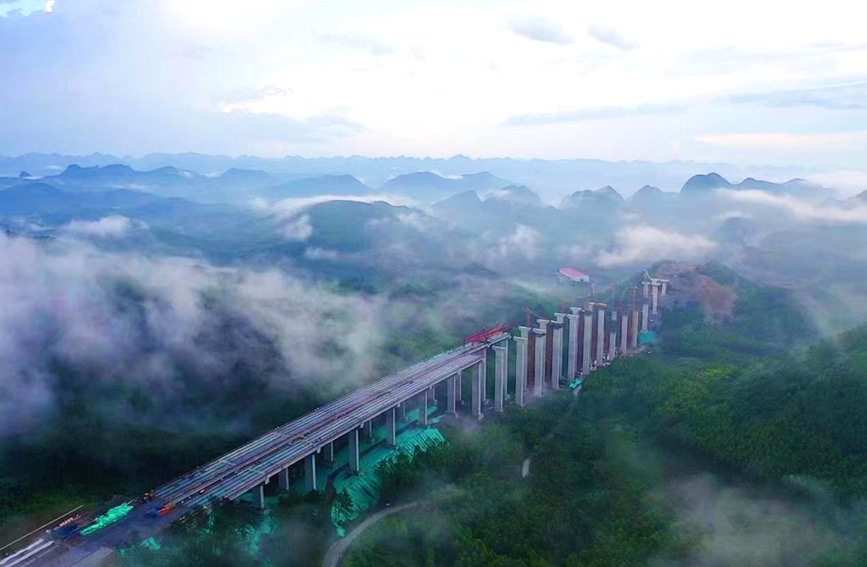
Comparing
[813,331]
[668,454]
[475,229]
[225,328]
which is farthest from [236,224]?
[668,454]

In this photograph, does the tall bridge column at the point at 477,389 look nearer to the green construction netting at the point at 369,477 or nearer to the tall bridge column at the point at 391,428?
the green construction netting at the point at 369,477

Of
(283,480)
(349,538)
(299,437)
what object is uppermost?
(299,437)

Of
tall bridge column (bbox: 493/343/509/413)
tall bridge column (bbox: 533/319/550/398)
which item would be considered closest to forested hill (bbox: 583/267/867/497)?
tall bridge column (bbox: 533/319/550/398)

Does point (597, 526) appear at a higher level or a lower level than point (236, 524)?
lower

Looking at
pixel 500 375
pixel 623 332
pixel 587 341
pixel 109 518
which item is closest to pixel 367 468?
pixel 500 375

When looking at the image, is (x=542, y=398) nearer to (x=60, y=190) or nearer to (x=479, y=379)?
(x=479, y=379)

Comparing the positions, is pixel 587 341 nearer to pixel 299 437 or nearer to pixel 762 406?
pixel 762 406

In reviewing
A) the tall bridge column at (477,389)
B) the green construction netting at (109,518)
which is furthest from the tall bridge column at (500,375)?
the green construction netting at (109,518)
